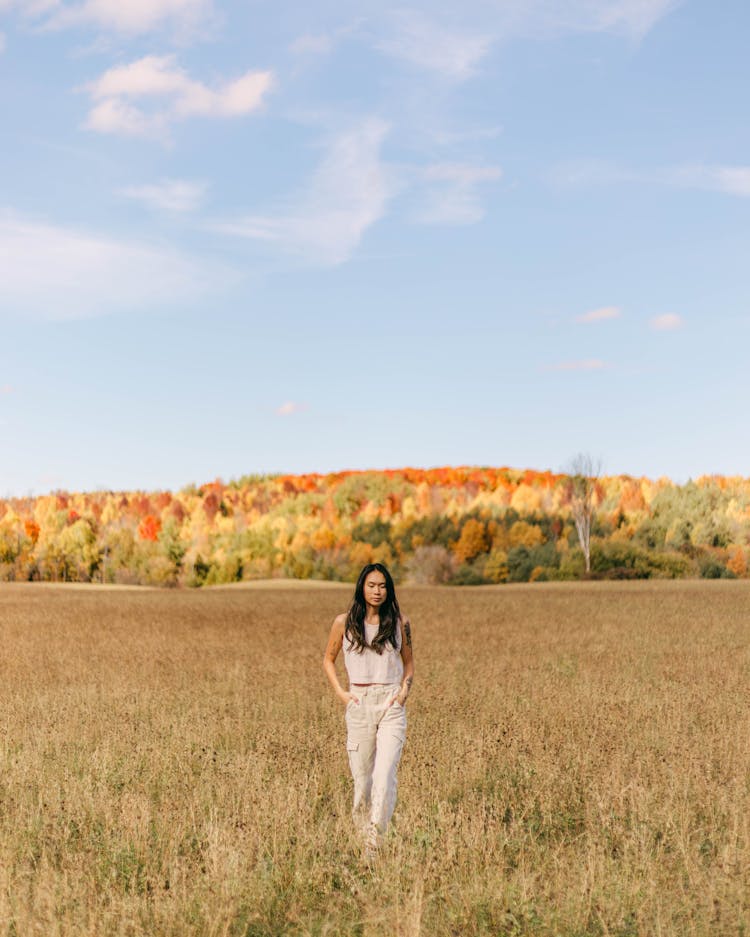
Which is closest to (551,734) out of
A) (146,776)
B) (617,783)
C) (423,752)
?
(423,752)

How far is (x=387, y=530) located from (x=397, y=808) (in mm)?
84382

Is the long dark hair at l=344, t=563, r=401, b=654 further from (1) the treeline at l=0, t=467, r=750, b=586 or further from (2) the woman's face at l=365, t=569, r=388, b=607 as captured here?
(1) the treeline at l=0, t=467, r=750, b=586

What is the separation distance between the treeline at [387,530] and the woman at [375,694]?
5639 centimetres

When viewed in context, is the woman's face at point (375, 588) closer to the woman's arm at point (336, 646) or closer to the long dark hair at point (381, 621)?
the long dark hair at point (381, 621)

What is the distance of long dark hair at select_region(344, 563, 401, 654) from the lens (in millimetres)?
5879

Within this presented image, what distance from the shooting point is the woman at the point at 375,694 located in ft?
19.1

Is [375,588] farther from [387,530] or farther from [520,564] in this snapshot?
[387,530]

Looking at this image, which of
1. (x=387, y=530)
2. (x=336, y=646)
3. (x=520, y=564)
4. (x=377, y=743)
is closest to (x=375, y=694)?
(x=377, y=743)

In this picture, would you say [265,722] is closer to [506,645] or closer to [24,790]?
[24,790]

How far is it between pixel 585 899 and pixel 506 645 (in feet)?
49.2

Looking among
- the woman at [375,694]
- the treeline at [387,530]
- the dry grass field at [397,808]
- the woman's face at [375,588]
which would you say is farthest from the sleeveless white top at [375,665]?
the treeline at [387,530]

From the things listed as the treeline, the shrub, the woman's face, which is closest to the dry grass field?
the woman's face

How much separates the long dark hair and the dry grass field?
1.18 metres

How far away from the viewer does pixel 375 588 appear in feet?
19.2
